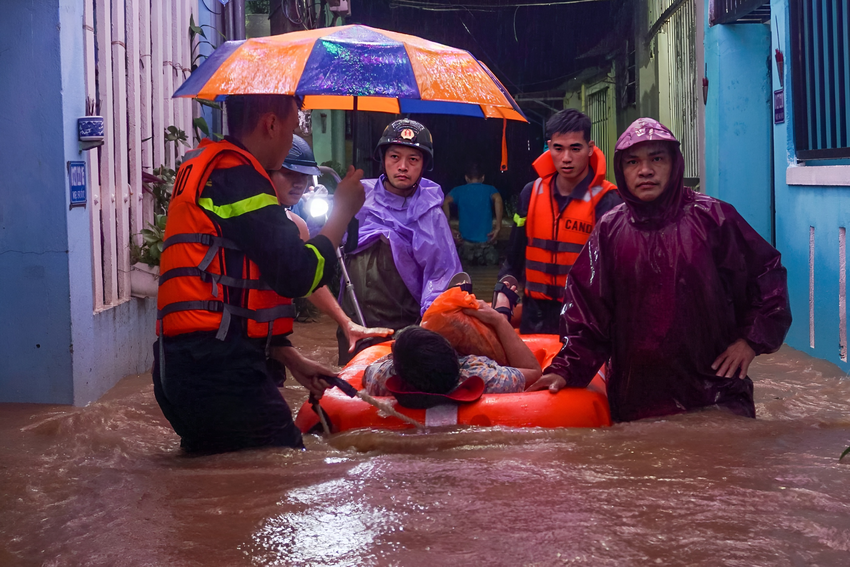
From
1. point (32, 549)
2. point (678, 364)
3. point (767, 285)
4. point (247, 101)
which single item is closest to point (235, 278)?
point (247, 101)

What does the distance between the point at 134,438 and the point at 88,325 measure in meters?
1.39

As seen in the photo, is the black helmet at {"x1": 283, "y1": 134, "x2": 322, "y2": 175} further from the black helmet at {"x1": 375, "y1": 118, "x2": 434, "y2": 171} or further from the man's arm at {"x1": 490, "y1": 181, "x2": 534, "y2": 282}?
the man's arm at {"x1": 490, "y1": 181, "x2": 534, "y2": 282}

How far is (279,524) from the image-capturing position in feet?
8.92

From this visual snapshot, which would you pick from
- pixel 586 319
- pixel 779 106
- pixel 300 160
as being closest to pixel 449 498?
pixel 586 319

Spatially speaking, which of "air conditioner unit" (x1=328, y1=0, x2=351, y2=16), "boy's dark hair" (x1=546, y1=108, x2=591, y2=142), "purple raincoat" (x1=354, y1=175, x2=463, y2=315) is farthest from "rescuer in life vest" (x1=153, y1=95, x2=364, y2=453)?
"air conditioner unit" (x1=328, y1=0, x2=351, y2=16)

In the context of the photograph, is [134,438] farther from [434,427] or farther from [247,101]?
[247,101]

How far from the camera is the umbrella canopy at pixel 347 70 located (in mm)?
3166

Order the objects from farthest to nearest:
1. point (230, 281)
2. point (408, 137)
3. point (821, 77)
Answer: point (821, 77) < point (408, 137) < point (230, 281)

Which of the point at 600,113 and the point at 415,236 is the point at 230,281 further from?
the point at 600,113

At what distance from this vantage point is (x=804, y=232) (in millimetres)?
6574

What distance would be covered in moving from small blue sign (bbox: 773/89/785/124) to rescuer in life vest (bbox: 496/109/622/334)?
8.37ft

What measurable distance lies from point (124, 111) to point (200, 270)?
11.4 feet

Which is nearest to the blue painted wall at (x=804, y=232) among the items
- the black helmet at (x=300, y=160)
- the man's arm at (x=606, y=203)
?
the man's arm at (x=606, y=203)

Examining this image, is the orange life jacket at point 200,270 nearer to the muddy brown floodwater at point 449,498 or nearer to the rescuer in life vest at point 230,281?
the rescuer in life vest at point 230,281
